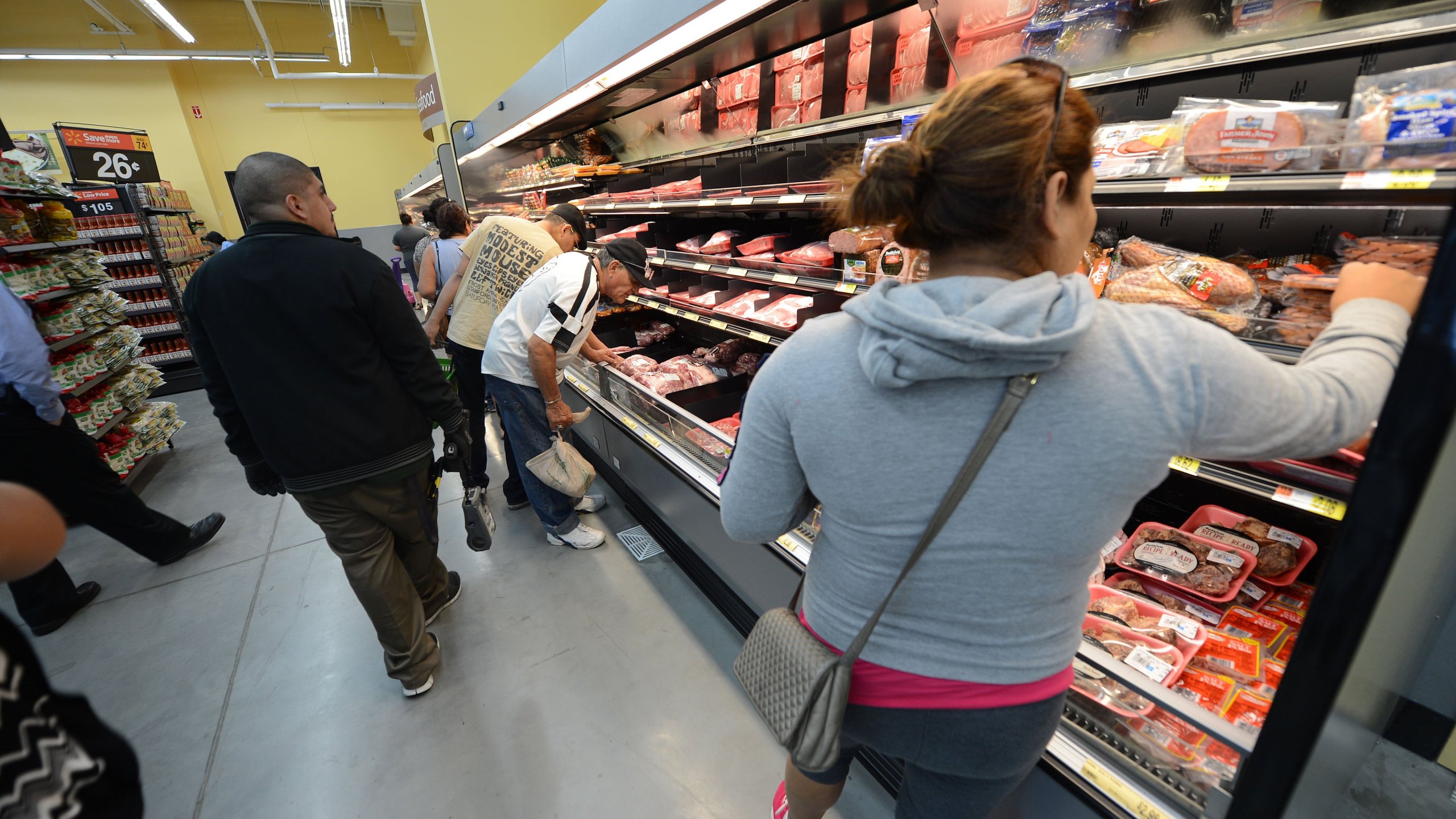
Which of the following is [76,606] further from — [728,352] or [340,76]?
[340,76]

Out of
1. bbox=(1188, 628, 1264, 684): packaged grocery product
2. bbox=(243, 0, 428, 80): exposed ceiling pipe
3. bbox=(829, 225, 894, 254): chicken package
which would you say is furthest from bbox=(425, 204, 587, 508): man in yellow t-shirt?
bbox=(243, 0, 428, 80): exposed ceiling pipe

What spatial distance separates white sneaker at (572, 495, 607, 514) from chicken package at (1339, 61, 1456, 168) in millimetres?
3373

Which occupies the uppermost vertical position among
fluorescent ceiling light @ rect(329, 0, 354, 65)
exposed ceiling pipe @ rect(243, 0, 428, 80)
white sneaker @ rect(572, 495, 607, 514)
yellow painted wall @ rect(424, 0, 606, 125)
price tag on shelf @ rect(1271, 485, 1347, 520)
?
exposed ceiling pipe @ rect(243, 0, 428, 80)

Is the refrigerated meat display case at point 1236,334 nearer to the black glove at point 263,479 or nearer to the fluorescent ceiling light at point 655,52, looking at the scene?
the fluorescent ceiling light at point 655,52

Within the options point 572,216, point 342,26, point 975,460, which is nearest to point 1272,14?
point 975,460

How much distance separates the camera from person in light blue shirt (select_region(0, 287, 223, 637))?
2.60 m

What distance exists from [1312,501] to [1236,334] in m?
0.37

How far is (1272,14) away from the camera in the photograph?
1.19 m

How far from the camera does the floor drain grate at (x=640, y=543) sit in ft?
10.1

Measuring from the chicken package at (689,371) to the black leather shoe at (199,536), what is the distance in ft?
10.0

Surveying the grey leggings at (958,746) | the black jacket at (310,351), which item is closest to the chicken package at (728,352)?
the black jacket at (310,351)

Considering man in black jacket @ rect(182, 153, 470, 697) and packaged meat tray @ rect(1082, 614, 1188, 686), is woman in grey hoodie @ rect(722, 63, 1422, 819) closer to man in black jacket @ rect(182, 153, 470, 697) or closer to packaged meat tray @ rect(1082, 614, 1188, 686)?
packaged meat tray @ rect(1082, 614, 1188, 686)

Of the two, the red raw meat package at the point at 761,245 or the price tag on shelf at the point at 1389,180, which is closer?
the price tag on shelf at the point at 1389,180

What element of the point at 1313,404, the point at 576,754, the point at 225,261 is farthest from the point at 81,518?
the point at 1313,404
